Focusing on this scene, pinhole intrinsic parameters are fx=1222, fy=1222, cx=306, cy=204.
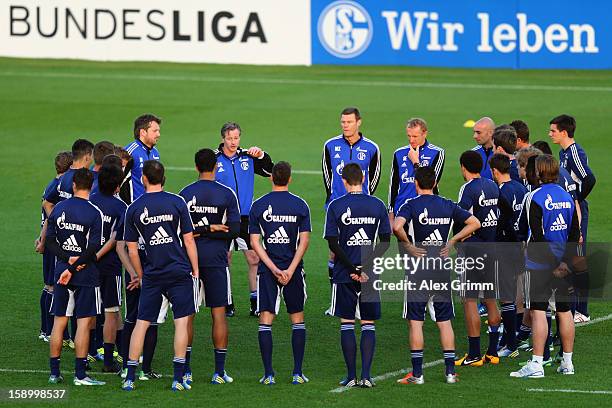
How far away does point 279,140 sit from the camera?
86.7 feet

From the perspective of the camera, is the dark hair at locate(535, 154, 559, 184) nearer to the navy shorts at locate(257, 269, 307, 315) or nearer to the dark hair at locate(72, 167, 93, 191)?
the navy shorts at locate(257, 269, 307, 315)

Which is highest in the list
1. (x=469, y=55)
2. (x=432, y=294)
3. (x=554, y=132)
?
(x=469, y=55)

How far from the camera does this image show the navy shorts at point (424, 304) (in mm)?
11188

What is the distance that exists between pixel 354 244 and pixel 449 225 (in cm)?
91

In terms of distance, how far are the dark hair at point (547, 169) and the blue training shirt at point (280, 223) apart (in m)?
2.20

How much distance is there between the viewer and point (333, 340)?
13039mm

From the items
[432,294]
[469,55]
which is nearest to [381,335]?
[432,294]

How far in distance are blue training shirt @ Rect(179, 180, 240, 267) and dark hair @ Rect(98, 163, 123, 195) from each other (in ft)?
2.09

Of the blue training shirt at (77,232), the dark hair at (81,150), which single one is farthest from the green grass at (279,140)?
the dark hair at (81,150)

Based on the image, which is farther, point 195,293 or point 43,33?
point 43,33

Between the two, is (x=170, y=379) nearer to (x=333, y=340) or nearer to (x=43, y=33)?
(x=333, y=340)

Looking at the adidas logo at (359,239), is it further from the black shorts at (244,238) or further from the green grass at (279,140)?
the black shorts at (244,238)

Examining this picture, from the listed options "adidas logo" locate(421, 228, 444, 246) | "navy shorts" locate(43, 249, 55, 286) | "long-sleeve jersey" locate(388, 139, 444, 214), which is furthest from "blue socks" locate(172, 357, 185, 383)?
"long-sleeve jersey" locate(388, 139, 444, 214)

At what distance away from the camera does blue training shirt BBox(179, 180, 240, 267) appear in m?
11.4
